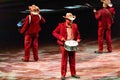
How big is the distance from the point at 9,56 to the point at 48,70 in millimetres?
Result: 3283

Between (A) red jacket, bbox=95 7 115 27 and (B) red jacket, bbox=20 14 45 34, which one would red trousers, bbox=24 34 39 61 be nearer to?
(B) red jacket, bbox=20 14 45 34

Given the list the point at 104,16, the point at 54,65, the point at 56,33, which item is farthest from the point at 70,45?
the point at 104,16

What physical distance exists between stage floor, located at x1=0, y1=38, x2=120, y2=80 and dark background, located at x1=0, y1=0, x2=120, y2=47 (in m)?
2.74

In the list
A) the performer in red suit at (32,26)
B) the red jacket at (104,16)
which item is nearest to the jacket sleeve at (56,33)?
the performer in red suit at (32,26)

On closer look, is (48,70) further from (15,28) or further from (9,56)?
(15,28)

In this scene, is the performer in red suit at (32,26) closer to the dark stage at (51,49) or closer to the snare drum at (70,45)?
the dark stage at (51,49)

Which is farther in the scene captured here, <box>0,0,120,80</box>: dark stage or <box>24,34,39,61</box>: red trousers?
<box>24,34,39,61</box>: red trousers

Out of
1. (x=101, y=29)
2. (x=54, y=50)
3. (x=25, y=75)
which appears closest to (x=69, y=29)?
(x=25, y=75)

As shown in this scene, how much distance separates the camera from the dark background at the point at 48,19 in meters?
19.8

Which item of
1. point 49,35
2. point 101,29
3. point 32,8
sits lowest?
point 49,35

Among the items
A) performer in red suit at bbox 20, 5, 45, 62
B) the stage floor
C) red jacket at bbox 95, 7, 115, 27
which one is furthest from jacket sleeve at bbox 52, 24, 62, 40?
red jacket at bbox 95, 7, 115, 27

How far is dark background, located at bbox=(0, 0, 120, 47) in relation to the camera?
19.8m

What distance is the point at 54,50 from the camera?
1638 cm

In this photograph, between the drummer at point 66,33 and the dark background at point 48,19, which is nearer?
the drummer at point 66,33
